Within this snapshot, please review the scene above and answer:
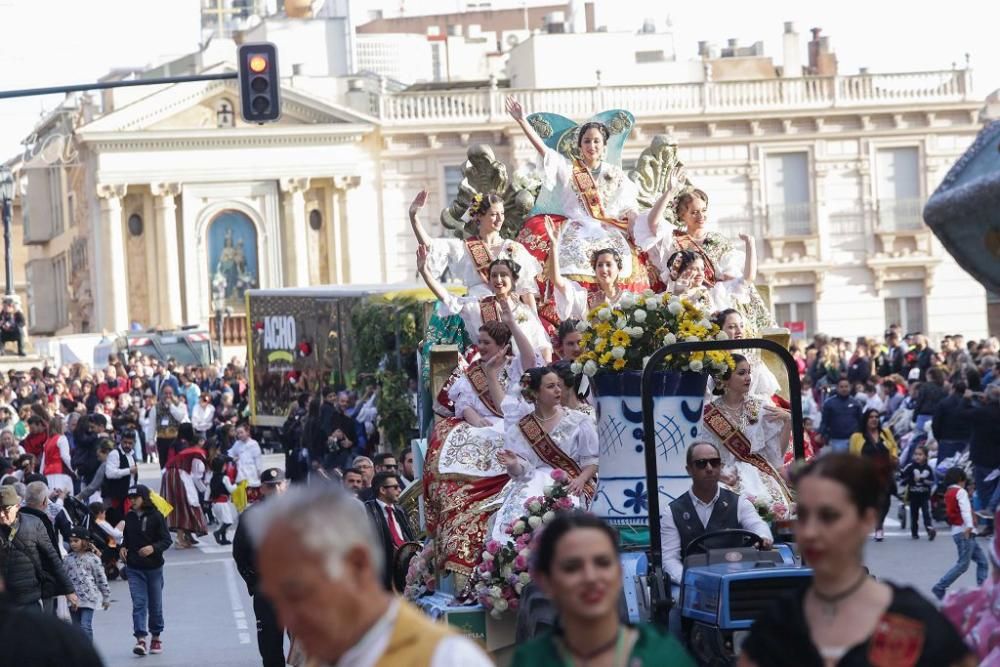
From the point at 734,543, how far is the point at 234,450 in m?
17.9

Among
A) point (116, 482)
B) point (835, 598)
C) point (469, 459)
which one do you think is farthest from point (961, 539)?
point (835, 598)

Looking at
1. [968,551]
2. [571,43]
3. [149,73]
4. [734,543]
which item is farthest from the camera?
[149,73]

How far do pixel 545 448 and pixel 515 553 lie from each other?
70 centimetres

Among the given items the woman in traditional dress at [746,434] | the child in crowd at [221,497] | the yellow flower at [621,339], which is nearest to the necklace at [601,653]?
the yellow flower at [621,339]

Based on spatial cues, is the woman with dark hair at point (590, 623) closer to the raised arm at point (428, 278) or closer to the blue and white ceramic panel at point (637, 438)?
the blue and white ceramic panel at point (637, 438)

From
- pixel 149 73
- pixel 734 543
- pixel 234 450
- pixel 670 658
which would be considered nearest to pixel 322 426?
pixel 234 450

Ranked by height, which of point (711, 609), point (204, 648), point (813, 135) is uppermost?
point (813, 135)

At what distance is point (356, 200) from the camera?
6938cm

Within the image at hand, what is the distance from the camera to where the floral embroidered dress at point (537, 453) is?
12.1 meters

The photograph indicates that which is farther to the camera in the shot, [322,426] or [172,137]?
[172,137]

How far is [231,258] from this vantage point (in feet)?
226

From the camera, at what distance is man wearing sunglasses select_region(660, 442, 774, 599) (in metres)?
10.1

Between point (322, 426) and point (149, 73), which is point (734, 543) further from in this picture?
point (149, 73)

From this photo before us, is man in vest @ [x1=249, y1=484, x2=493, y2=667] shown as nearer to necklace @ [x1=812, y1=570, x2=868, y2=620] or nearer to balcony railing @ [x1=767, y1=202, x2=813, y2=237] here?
necklace @ [x1=812, y1=570, x2=868, y2=620]
